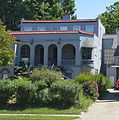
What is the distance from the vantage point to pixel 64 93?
48.6 ft

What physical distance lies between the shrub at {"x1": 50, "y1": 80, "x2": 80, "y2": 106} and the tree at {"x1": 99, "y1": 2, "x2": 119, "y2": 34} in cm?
4001

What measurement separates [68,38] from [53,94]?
53.8 feet

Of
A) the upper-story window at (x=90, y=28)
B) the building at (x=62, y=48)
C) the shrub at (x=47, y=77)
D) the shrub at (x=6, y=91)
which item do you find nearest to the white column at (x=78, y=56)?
the building at (x=62, y=48)

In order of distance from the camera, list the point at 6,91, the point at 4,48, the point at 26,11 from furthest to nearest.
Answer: the point at 26,11, the point at 4,48, the point at 6,91

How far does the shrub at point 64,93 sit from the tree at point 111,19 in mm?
40011

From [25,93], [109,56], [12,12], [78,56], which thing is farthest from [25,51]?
[12,12]

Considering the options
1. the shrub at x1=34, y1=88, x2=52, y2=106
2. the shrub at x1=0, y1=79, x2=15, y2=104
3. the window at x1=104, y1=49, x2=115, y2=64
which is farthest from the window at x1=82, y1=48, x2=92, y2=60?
the shrub at x1=0, y1=79, x2=15, y2=104

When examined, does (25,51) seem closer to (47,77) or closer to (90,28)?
(90,28)

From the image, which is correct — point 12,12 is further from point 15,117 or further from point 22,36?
point 15,117

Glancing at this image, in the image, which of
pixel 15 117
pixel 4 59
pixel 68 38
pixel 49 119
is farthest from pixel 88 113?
pixel 68 38

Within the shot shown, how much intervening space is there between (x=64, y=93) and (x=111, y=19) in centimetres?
4194

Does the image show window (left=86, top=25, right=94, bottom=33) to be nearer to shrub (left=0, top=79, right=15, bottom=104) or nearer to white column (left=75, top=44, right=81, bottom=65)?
white column (left=75, top=44, right=81, bottom=65)

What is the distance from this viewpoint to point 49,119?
11.8m

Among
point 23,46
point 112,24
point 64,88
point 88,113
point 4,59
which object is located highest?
point 112,24
